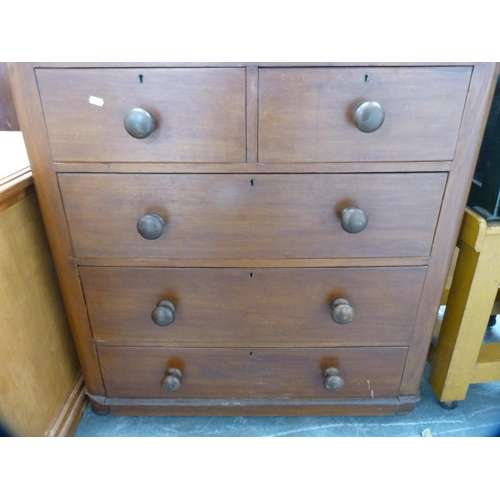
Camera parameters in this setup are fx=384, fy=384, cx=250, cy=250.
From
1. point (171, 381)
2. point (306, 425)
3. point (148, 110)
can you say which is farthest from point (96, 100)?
point (306, 425)

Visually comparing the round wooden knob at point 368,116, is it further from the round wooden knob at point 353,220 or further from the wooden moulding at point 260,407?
the wooden moulding at point 260,407

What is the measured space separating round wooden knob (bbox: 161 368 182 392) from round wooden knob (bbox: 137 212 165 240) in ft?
1.14

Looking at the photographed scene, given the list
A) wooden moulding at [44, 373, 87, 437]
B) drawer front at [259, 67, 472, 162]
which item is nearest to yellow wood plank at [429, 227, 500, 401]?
drawer front at [259, 67, 472, 162]

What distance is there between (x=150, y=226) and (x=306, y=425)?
0.65 m

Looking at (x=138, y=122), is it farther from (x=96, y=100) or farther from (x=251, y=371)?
(x=251, y=371)

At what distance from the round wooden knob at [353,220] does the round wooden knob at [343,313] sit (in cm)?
16

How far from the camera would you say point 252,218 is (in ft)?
2.38

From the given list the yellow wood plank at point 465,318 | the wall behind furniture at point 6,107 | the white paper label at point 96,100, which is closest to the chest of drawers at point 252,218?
the white paper label at point 96,100

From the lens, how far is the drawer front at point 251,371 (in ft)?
2.88

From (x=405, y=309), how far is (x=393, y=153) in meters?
0.34

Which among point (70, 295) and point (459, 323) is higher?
point (70, 295)

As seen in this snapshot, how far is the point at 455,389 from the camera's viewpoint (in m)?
1.00

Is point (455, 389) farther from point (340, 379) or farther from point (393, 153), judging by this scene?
point (393, 153)
